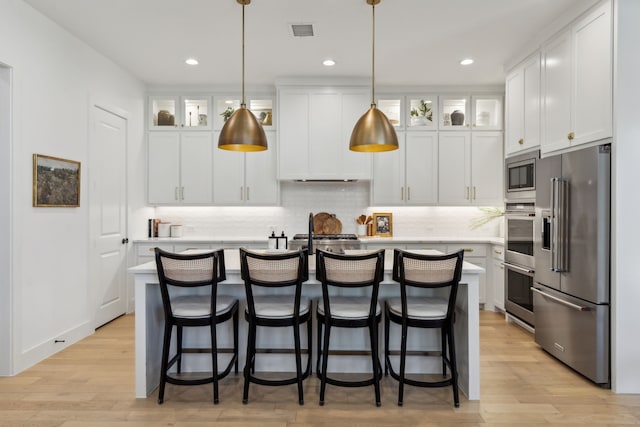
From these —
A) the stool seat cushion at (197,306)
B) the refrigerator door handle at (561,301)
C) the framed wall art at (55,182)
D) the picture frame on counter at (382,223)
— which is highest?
the framed wall art at (55,182)

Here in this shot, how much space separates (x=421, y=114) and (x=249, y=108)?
7.51ft

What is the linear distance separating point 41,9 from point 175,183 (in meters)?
2.49

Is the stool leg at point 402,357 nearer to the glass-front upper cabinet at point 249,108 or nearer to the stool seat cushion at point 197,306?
the stool seat cushion at point 197,306

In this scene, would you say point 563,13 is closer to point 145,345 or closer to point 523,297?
point 523,297

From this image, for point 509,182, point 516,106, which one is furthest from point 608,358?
point 516,106

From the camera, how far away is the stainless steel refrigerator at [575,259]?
2.87 m

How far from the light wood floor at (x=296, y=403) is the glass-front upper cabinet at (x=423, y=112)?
10.4ft

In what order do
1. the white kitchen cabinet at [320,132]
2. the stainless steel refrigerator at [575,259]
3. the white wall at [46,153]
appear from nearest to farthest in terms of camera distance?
the stainless steel refrigerator at [575,259] < the white wall at [46,153] < the white kitchen cabinet at [320,132]

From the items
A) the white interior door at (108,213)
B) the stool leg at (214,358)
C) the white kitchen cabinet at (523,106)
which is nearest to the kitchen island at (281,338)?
the stool leg at (214,358)

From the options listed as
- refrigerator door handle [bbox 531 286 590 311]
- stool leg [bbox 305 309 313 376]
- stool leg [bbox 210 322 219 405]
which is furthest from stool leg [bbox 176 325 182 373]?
refrigerator door handle [bbox 531 286 590 311]

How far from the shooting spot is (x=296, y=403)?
2.69 m

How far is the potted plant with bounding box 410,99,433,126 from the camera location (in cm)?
545

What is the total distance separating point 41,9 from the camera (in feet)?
11.0

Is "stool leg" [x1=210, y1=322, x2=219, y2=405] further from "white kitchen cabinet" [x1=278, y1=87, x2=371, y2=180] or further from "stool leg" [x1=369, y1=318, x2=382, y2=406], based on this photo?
"white kitchen cabinet" [x1=278, y1=87, x2=371, y2=180]
